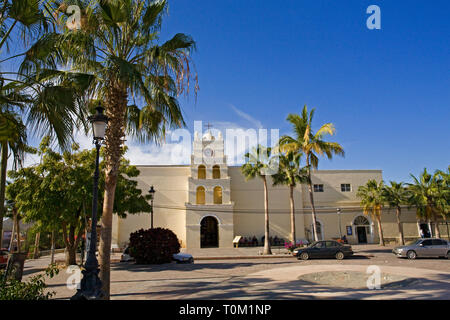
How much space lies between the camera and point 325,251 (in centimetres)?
2141

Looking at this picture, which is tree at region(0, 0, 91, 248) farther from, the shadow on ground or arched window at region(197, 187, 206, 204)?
arched window at region(197, 187, 206, 204)

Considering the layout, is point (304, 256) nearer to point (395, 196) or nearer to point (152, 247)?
point (152, 247)

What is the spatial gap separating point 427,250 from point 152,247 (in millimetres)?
17375

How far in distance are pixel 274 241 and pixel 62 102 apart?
33695 millimetres

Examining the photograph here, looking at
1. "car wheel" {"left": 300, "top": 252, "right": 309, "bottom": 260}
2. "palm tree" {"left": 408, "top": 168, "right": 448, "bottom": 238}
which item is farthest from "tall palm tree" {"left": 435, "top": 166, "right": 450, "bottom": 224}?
"car wheel" {"left": 300, "top": 252, "right": 309, "bottom": 260}

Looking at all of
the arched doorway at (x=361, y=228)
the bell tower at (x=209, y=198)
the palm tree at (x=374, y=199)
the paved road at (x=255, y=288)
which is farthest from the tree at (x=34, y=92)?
the arched doorway at (x=361, y=228)

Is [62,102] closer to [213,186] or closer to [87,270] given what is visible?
[87,270]

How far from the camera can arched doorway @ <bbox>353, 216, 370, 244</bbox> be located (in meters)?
38.0

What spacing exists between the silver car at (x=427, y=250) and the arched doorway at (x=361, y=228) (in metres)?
17.6

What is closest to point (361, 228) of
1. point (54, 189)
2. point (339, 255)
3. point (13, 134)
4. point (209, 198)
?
point (209, 198)

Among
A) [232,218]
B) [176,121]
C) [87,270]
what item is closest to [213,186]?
[232,218]

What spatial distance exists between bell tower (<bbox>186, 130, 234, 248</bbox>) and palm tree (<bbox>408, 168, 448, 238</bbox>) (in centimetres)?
1940

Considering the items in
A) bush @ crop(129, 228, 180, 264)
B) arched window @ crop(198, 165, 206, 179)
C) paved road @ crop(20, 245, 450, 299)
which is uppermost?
arched window @ crop(198, 165, 206, 179)
